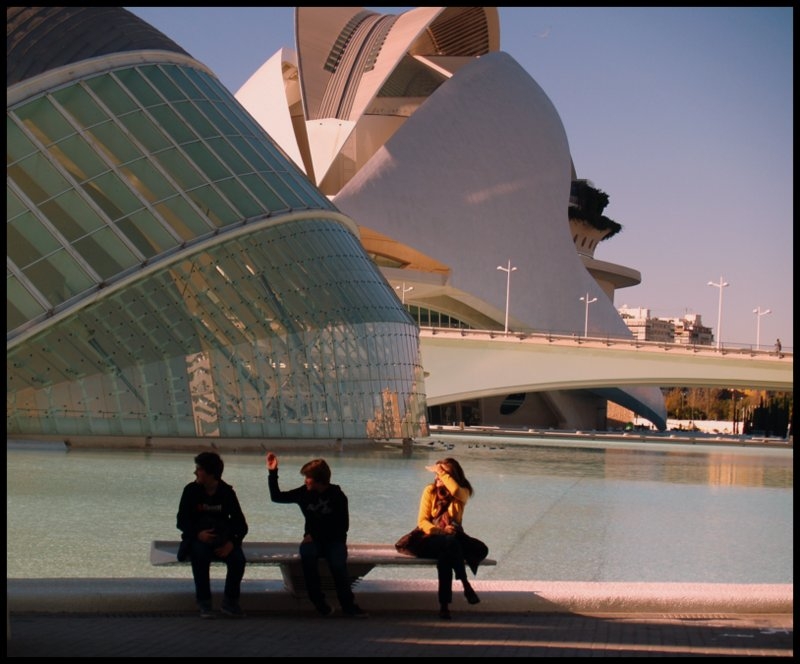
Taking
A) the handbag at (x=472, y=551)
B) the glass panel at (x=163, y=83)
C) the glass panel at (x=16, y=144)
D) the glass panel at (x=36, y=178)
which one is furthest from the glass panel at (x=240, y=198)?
the handbag at (x=472, y=551)

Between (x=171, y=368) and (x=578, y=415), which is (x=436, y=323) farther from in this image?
(x=171, y=368)

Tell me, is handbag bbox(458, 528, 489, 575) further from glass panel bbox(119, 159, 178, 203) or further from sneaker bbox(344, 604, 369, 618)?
glass panel bbox(119, 159, 178, 203)

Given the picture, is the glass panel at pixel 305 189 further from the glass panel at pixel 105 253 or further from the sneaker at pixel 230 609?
the sneaker at pixel 230 609

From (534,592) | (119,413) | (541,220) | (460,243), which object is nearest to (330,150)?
(460,243)

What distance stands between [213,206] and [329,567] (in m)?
12.5

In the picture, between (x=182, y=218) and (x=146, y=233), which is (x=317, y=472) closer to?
(x=146, y=233)

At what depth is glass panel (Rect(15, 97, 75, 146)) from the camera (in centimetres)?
1806

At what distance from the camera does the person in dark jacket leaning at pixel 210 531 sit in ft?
24.5

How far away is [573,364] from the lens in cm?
4909

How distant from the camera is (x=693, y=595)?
304 inches

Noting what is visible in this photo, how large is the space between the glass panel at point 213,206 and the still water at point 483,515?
3583mm

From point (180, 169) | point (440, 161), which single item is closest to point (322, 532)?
point (180, 169)

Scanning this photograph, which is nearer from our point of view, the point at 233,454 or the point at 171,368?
the point at 171,368

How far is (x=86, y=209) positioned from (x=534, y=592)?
A: 38.0 feet
